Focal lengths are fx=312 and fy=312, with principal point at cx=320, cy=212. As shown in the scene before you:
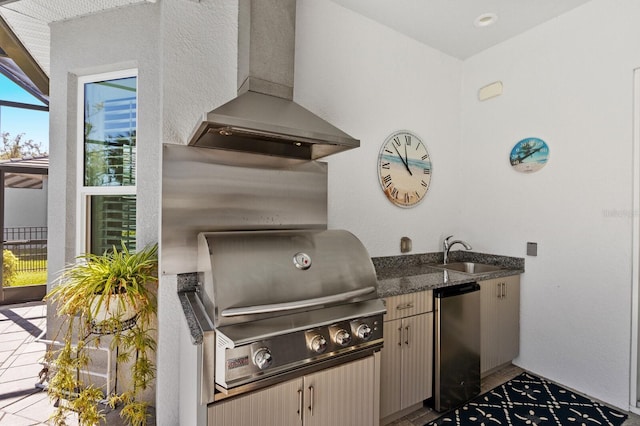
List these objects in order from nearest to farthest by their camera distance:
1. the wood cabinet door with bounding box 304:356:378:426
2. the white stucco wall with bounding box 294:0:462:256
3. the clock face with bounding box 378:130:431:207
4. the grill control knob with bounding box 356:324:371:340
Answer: the wood cabinet door with bounding box 304:356:378:426, the grill control knob with bounding box 356:324:371:340, the white stucco wall with bounding box 294:0:462:256, the clock face with bounding box 378:130:431:207

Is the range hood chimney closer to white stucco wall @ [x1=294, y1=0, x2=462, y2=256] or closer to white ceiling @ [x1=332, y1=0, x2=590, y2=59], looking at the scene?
white stucco wall @ [x1=294, y1=0, x2=462, y2=256]

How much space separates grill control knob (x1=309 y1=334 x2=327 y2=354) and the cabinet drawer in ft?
2.15

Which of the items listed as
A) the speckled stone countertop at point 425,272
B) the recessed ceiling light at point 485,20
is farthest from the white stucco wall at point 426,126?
the recessed ceiling light at point 485,20

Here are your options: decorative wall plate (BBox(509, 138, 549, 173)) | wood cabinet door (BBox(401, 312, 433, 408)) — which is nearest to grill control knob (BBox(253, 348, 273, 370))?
wood cabinet door (BBox(401, 312, 433, 408))

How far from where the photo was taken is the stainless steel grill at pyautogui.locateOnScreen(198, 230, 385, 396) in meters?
1.26

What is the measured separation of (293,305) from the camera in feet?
4.82

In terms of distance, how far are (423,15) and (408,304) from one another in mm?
2342

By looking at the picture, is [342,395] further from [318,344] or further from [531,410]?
[531,410]

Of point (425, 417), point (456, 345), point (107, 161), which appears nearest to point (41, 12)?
point (107, 161)

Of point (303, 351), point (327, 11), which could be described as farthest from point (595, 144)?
point (303, 351)

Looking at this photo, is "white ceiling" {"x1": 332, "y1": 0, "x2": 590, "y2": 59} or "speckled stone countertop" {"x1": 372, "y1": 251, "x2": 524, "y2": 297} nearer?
"speckled stone countertop" {"x1": 372, "y1": 251, "x2": 524, "y2": 297}

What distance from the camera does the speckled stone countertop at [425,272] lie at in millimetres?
2125


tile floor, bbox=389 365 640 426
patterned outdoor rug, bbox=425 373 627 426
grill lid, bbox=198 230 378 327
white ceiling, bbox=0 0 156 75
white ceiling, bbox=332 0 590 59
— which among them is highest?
white ceiling, bbox=332 0 590 59

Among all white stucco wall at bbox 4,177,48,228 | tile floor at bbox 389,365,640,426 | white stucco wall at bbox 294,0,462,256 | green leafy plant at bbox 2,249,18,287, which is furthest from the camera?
white stucco wall at bbox 4,177,48,228
